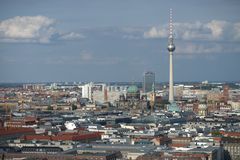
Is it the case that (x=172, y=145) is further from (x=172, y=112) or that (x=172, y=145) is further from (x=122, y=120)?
(x=172, y=112)

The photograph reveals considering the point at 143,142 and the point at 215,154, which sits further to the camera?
the point at 143,142

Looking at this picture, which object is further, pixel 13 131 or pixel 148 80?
pixel 148 80

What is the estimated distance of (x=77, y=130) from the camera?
205 ft

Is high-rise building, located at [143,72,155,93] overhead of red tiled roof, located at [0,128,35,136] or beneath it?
overhead

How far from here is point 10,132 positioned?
58.1m

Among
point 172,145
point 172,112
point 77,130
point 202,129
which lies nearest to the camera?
point 172,145

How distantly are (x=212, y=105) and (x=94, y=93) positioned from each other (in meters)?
32.1

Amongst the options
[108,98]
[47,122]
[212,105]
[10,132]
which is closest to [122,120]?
[47,122]

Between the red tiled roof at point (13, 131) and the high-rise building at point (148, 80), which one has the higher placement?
the high-rise building at point (148, 80)

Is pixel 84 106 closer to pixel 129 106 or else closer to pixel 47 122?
pixel 129 106

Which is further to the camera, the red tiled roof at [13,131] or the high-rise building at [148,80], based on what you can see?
the high-rise building at [148,80]

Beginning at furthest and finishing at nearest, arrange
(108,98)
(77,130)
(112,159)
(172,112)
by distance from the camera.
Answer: (108,98) → (172,112) → (77,130) → (112,159)

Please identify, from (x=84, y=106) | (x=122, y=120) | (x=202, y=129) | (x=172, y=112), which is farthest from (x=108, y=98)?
(x=202, y=129)

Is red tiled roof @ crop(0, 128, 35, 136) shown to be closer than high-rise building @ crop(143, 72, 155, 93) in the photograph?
Yes
